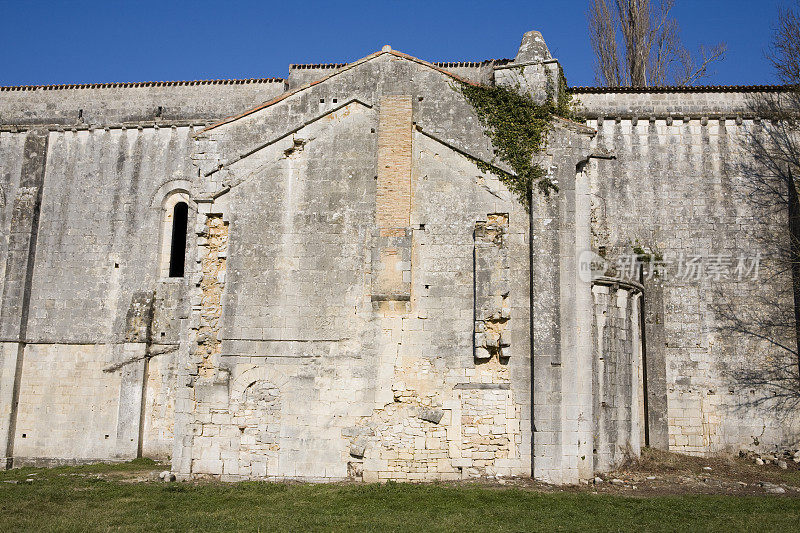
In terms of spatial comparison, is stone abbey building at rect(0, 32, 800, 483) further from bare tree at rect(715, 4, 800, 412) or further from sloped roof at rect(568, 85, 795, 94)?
sloped roof at rect(568, 85, 795, 94)

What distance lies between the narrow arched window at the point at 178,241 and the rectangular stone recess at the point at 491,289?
9391mm

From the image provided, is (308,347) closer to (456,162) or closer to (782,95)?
(456,162)

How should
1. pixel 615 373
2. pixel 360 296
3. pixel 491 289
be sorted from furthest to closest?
pixel 615 373 → pixel 360 296 → pixel 491 289

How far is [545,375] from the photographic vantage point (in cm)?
1151

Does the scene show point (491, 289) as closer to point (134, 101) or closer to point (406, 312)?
point (406, 312)

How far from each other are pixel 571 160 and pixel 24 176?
48.3ft

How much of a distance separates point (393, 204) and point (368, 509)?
17.3 feet

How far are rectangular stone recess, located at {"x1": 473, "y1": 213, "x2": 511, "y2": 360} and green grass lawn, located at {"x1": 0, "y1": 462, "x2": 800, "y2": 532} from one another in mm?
2349

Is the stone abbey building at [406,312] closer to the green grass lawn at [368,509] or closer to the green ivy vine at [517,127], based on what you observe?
the green ivy vine at [517,127]

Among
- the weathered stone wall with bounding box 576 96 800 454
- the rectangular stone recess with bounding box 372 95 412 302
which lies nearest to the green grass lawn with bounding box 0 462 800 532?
the rectangular stone recess with bounding box 372 95 412 302

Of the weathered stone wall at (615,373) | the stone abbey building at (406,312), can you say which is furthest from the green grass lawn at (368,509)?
the weathered stone wall at (615,373)

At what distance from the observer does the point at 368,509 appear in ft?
31.8

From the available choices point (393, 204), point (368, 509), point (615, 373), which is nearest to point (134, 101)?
point (393, 204)

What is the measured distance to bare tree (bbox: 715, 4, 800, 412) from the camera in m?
16.3
